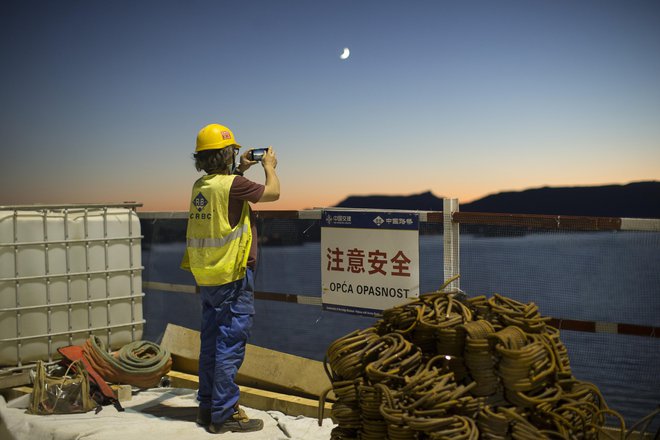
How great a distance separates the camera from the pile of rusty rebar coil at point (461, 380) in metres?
3.02

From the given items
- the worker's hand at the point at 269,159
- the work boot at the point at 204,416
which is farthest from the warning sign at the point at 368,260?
the work boot at the point at 204,416

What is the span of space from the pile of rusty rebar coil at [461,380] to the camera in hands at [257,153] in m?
1.86

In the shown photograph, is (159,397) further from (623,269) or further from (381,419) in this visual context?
(623,269)

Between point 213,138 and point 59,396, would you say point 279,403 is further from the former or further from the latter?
point 213,138

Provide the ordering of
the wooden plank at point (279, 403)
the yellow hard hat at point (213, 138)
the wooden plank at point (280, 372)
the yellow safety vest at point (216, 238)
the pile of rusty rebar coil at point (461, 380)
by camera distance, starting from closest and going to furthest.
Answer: the pile of rusty rebar coil at point (461, 380), the yellow safety vest at point (216, 238), the yellow hard hat at point (213, 138), the wooden plank at point (279, 403), the wooden plank at point (280, 372)

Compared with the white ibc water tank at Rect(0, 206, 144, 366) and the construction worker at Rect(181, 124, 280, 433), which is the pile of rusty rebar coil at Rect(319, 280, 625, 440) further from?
the white ibc water tank at Rect(0, 206, 144, 366)

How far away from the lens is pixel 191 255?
4766mm

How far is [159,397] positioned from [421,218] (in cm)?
251

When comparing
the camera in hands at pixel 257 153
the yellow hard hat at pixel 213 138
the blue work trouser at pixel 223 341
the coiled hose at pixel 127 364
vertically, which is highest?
the yellow hard hat at pixel 213 138

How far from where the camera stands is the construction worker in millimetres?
4676

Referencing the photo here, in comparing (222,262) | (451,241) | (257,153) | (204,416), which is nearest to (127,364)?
(204,416)

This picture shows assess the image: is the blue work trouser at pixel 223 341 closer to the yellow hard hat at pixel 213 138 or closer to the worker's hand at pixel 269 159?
the worker's hand at pixel 269 159

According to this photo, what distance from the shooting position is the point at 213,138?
4793mm

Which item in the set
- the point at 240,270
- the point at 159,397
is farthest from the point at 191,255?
the point at 159,397
